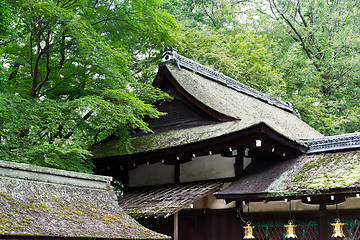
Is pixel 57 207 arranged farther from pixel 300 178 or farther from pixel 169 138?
pixel 169 138

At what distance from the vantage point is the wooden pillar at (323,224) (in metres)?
9.28

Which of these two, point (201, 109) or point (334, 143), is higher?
point (201, 109)

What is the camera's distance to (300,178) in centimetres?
934

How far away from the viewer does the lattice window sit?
9517 millimetres

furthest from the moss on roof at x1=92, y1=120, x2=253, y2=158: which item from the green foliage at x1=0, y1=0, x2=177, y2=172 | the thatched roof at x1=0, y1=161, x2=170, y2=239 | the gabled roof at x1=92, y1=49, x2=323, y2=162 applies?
the thatched roof at x1=0, y1=161, x2=170, y2=239

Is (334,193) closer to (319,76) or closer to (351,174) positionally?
(351,174)

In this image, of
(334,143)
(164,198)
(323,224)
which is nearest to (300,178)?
(323,224)

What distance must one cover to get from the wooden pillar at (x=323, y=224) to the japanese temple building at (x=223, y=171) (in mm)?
21

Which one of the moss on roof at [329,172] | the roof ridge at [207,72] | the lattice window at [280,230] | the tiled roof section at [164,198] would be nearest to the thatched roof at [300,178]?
the moss on roof at [329,172]

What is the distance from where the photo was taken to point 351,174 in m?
8.63

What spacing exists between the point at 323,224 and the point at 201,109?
4.76 metres

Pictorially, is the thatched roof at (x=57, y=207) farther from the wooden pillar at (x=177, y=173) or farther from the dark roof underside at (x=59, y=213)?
the wooden pillar at (x=177, y=173)

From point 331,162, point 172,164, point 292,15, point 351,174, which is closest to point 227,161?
point 172,164

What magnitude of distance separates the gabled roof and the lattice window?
201 cm
